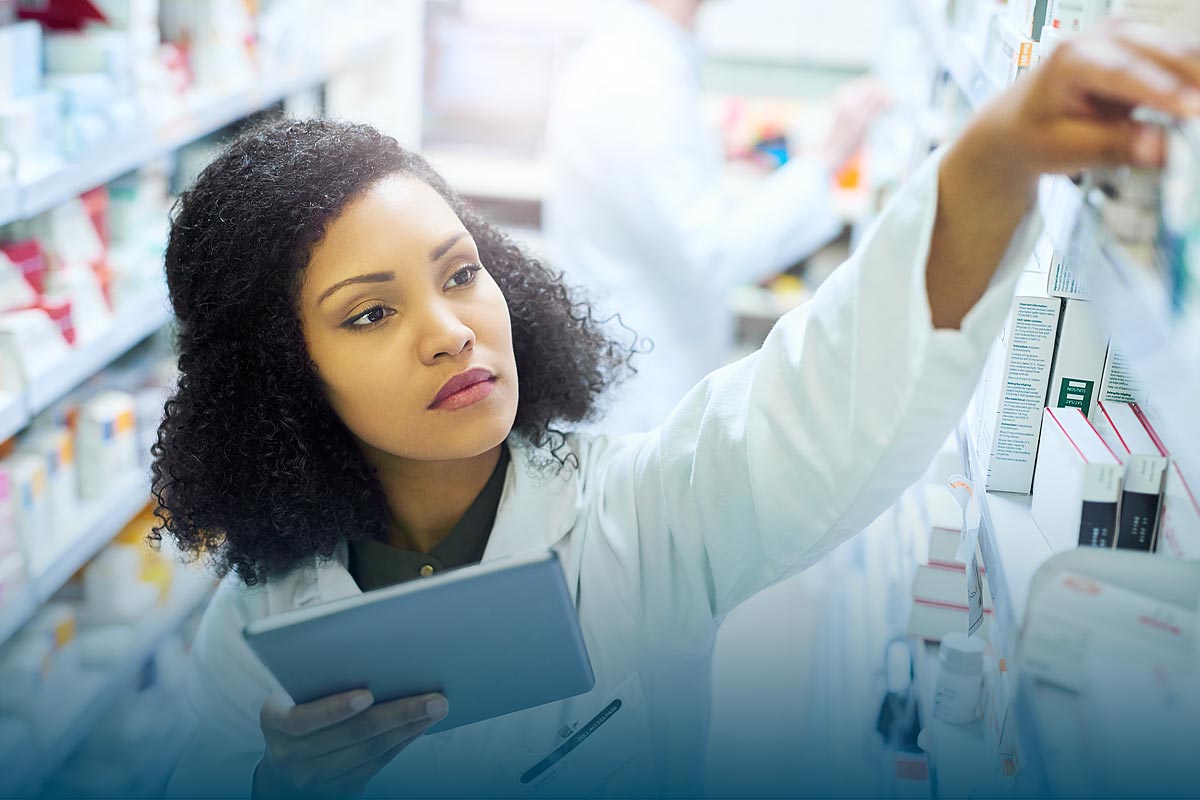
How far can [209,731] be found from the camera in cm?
128

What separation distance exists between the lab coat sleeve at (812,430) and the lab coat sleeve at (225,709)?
0.45 metres

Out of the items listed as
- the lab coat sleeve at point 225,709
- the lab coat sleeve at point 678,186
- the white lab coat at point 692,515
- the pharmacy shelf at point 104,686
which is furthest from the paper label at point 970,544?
the pharmacy shelf at point 104,686

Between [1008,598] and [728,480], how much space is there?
0.26 meters

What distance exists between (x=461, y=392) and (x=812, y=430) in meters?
0.37

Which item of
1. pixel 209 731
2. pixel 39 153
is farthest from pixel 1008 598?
pixel 39 153

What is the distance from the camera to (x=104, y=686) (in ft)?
6.91

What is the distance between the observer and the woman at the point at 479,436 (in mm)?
794

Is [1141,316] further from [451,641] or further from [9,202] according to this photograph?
[9,202]

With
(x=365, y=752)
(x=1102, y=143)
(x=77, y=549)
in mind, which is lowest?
(x=77, y=549)

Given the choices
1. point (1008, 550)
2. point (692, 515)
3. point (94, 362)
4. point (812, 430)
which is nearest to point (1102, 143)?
point (812, 430)

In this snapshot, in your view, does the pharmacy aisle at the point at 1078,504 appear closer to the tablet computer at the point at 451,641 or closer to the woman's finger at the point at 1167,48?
the woman's finger at the point at 1167,48

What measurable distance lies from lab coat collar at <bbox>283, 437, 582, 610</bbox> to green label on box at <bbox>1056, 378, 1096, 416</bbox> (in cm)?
53

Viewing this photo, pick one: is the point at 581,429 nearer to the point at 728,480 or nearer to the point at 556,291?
the point at 556,291

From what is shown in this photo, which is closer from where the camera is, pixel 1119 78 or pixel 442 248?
pixel 1119 78
